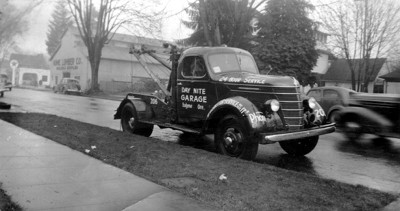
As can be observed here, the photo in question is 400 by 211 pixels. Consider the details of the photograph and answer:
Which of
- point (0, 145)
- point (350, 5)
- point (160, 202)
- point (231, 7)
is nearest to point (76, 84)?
point (231, 7)

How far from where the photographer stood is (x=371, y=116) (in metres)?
11.4

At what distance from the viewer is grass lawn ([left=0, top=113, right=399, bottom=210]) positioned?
5141 mm

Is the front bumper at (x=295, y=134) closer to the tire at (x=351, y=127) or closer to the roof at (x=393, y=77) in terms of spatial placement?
the tire at (x=351, y=127)

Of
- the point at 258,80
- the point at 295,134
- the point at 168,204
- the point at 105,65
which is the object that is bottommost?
the point at 168,204

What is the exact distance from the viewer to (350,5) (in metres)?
28.1

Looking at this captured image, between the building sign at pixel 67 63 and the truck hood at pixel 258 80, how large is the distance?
150 ft

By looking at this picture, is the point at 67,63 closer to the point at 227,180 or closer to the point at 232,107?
the point at 232,107

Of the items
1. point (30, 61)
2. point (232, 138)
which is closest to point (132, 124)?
point (232, 138)

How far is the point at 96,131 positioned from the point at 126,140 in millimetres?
1546

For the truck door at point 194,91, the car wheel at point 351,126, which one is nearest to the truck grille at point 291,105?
the truck door at point 194,91

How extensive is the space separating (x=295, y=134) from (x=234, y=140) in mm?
1169

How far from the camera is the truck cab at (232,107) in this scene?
7.94 meters

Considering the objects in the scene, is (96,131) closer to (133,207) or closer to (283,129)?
(283,129)

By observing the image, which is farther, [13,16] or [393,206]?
[13,16]
